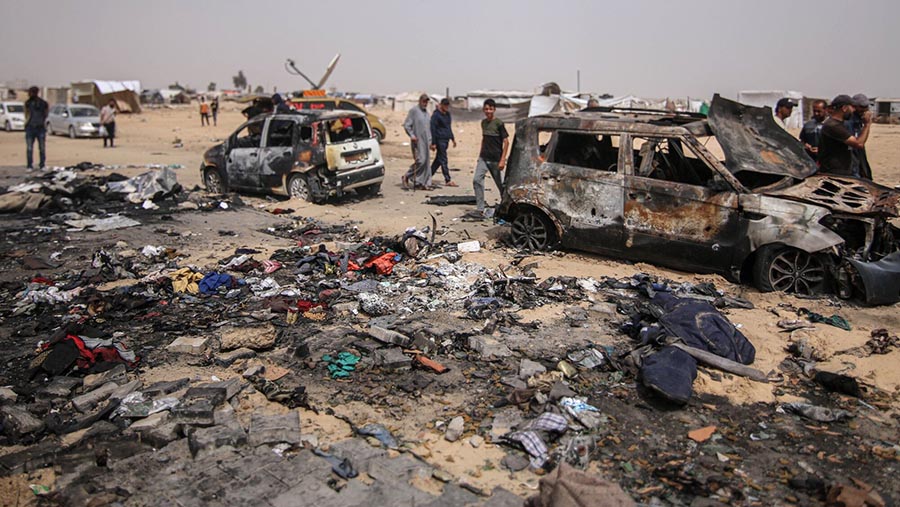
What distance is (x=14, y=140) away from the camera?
2652cm

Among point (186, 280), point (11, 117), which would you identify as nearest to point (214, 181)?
point (186, 280)

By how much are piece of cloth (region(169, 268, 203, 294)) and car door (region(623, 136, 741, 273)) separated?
4.96 metres

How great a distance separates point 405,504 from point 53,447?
2385 millimetres

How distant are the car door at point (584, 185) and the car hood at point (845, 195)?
1682mm

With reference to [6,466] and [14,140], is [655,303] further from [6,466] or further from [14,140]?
[14,140]

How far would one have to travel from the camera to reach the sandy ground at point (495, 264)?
4.57 m

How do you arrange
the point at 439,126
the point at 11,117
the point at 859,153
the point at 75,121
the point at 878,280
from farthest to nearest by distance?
the point at 11,117
the point at 75,121
the point at 439,126
the point at 859,153
the point at 878,280

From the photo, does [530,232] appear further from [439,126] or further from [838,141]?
[439,126]

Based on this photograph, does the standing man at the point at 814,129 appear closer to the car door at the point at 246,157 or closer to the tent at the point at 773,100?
the car door at the point at 246,157

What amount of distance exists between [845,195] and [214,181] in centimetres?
1156

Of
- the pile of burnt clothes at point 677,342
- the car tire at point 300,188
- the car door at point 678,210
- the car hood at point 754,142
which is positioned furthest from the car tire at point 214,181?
the pile of burnt clothes at point 677,342

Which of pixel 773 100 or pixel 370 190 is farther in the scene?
pixel 773 100

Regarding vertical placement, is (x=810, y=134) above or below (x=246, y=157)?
above

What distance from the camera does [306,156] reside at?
11781 mm
